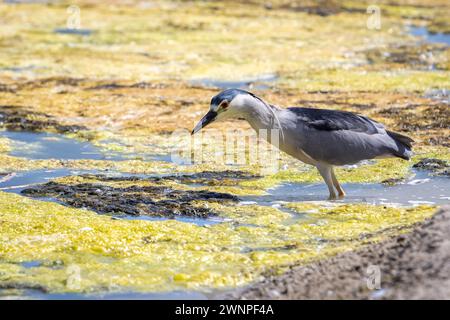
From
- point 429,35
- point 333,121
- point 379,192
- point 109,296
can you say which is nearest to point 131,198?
point 333,121

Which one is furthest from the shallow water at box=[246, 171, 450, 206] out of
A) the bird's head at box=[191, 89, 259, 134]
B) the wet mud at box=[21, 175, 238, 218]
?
the bird's head at box=[191, 89, 259, 134]

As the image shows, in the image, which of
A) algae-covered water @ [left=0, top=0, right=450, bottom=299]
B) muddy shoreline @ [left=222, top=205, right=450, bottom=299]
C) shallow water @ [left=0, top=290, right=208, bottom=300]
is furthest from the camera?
algae-covered water @ [left=0, top=0, right=450, bottom=299]

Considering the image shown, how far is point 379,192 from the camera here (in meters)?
9.10

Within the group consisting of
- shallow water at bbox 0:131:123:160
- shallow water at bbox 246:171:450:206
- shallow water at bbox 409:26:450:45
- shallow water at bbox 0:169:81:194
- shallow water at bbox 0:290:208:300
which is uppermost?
shallow water at bbox 409:26:450:45

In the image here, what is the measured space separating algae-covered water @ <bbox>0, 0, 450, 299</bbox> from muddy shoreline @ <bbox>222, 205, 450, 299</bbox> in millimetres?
459

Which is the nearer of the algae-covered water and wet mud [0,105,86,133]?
the algae-covered water

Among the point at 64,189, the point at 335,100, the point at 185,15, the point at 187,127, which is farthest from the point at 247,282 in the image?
the point at 185,15

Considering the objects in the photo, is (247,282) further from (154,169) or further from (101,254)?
(154,169)

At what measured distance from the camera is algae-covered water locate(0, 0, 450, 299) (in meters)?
6.92

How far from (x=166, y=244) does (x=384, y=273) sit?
7.30 ft

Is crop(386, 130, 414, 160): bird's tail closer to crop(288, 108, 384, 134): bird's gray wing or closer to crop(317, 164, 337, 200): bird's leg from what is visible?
crop(288, 108, 384, 134): bird's gray wing

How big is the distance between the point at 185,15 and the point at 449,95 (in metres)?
11.1

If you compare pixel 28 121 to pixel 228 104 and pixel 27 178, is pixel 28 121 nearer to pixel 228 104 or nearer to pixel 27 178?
pixel 27 178

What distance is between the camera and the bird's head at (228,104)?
8562mm
